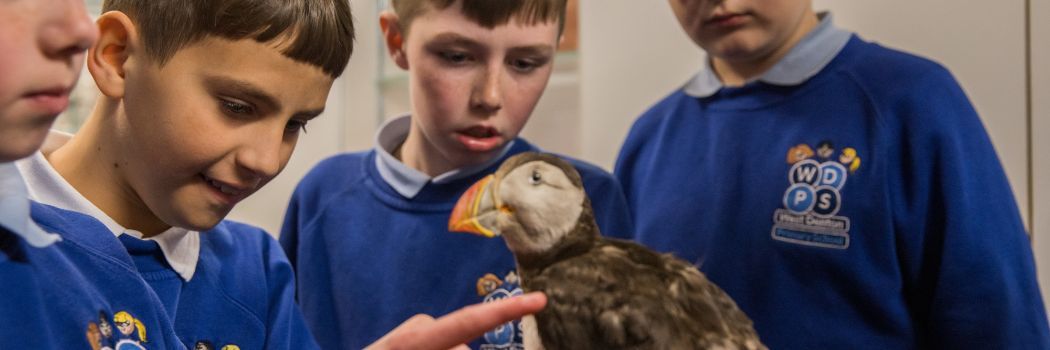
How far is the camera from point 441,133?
0.97m

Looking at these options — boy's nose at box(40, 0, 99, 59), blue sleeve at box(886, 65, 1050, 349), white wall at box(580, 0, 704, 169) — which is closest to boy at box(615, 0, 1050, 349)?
blue sleeve at box(886, 65, 1050, 349)

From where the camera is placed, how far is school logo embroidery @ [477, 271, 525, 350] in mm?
933

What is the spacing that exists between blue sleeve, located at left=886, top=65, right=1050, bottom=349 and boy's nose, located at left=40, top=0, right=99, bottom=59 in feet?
2.63

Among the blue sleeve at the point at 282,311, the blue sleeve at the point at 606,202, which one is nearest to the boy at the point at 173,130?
the blue sleeve at the point at 282,311

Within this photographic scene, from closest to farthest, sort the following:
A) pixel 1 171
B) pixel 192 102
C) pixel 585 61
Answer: pixel 1 171
pixel 192 102
pixel 585 61

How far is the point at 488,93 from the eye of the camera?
90 centimetres

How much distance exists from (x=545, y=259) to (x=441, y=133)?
383 mm

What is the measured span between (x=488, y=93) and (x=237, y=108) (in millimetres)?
277

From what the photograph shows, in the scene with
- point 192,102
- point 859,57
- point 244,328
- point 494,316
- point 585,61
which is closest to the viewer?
point 494,316

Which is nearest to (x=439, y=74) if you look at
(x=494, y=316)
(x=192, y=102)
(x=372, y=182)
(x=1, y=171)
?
(x=372, y=182)

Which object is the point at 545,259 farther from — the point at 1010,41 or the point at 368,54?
the point at 368,54

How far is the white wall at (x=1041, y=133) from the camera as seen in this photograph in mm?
1064

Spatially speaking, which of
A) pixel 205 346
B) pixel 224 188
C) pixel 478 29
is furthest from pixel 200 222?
pixel 478 29

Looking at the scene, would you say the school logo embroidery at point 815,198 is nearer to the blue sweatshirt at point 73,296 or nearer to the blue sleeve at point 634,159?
the blue sleeve at point 634,159
